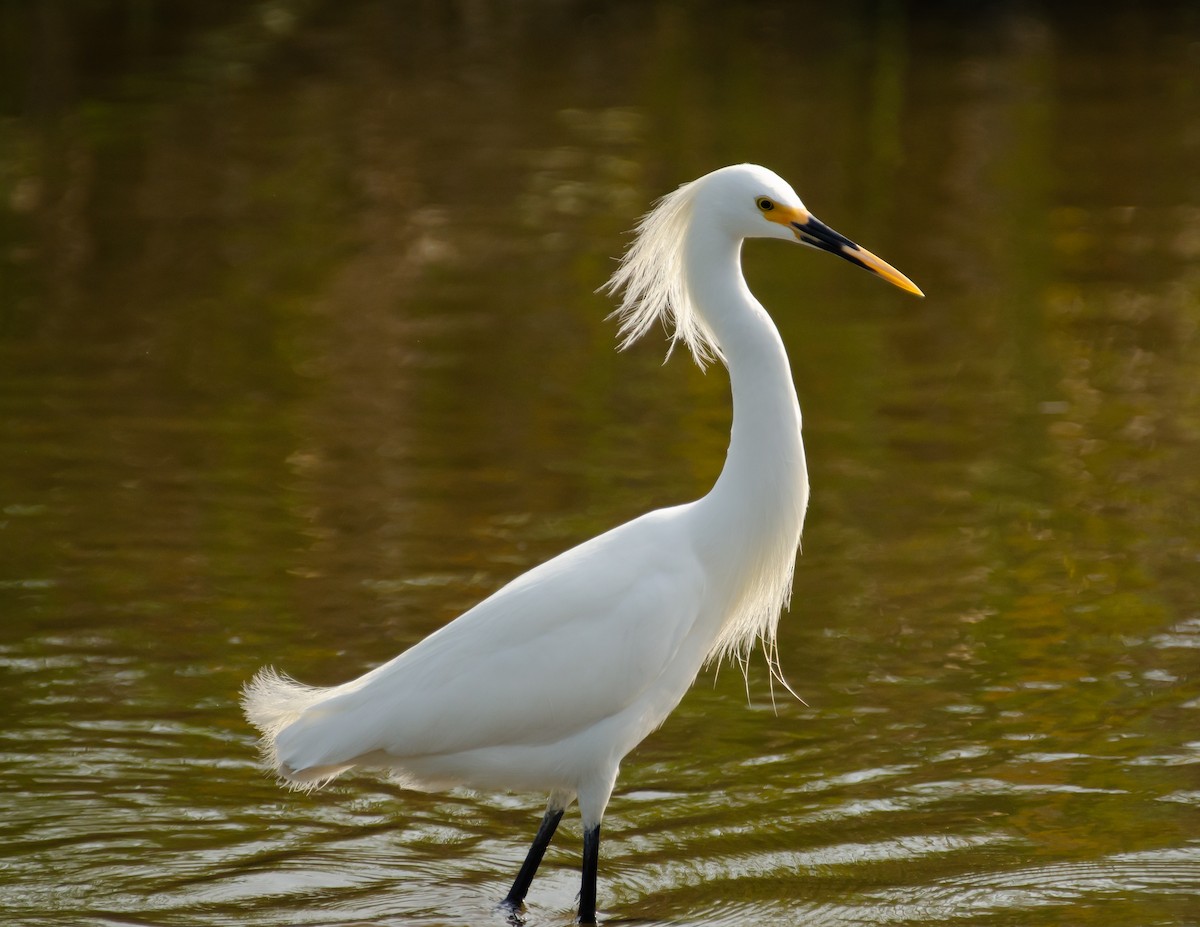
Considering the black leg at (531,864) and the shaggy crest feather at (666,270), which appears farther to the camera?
the shaggy crest feather at (666,270)

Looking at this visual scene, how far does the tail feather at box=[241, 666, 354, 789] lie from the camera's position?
14.1 feet

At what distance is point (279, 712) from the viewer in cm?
442

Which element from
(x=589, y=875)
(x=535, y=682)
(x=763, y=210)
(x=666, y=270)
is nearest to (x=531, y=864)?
(x=589, y=875)

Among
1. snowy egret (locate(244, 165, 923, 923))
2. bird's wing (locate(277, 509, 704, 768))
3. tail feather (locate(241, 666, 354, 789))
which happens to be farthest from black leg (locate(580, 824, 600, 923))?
tail feather (locate(241, 666, 354, 789))

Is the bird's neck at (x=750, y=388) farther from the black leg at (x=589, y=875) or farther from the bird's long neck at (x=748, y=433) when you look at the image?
the black leg at (x=589, y=875)

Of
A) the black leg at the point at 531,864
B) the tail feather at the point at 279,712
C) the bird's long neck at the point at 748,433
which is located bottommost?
the black leg at the point at 531,864

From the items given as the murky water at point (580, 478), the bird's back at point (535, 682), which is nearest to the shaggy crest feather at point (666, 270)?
the bird's back at point (535, 682)

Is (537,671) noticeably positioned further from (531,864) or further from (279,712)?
(279,712)

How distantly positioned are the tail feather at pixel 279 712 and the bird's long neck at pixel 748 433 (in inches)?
42.2

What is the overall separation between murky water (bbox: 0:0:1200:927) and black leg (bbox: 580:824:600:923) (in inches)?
6.2

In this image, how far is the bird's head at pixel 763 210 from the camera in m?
4.25

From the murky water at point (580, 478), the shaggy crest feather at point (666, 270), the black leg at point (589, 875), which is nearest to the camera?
the black leg at point (589, 875)

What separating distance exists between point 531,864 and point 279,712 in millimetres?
740

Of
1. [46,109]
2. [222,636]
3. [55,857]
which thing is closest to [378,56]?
[46,109]
